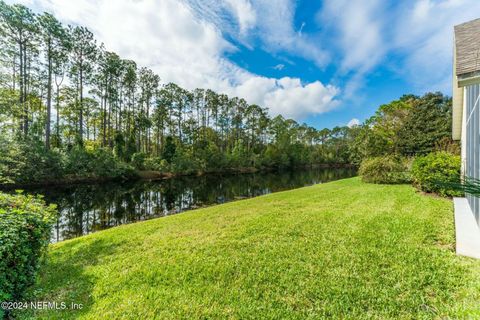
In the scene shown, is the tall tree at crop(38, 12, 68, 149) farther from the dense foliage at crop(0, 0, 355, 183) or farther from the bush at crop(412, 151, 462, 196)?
the bush at crop(412, 151, 462, 196)

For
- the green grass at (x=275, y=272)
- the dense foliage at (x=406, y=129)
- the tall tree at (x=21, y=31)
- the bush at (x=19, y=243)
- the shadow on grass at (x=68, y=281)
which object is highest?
the tall tree at (x=21, y=31)

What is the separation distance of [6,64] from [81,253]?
75.0 feet

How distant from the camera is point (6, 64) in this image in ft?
56.4

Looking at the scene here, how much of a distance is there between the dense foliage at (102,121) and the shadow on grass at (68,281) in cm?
A: 864

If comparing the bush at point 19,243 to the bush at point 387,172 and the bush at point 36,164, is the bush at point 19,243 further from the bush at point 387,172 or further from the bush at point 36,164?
the bush at point 36,164

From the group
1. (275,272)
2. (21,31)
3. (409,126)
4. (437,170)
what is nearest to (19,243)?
(275,272)

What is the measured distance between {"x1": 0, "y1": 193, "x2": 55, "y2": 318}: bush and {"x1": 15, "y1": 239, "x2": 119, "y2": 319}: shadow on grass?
38 centimetres

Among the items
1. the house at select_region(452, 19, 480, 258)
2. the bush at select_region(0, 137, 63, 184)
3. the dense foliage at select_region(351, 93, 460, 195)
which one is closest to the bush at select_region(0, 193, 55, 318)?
the house at select_region(452, 19, 480, 258)

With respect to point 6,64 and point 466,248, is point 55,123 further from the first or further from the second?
point 466,248

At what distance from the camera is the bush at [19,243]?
2285 mm

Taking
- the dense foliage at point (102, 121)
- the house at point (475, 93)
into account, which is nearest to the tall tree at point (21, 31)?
the dense foliage at point (102, 121)

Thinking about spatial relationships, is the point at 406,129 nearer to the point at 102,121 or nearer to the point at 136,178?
the point at 136,178

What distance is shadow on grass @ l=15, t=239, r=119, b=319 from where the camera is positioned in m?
2.65

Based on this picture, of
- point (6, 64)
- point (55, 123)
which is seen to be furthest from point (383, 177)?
point (55, 123)
